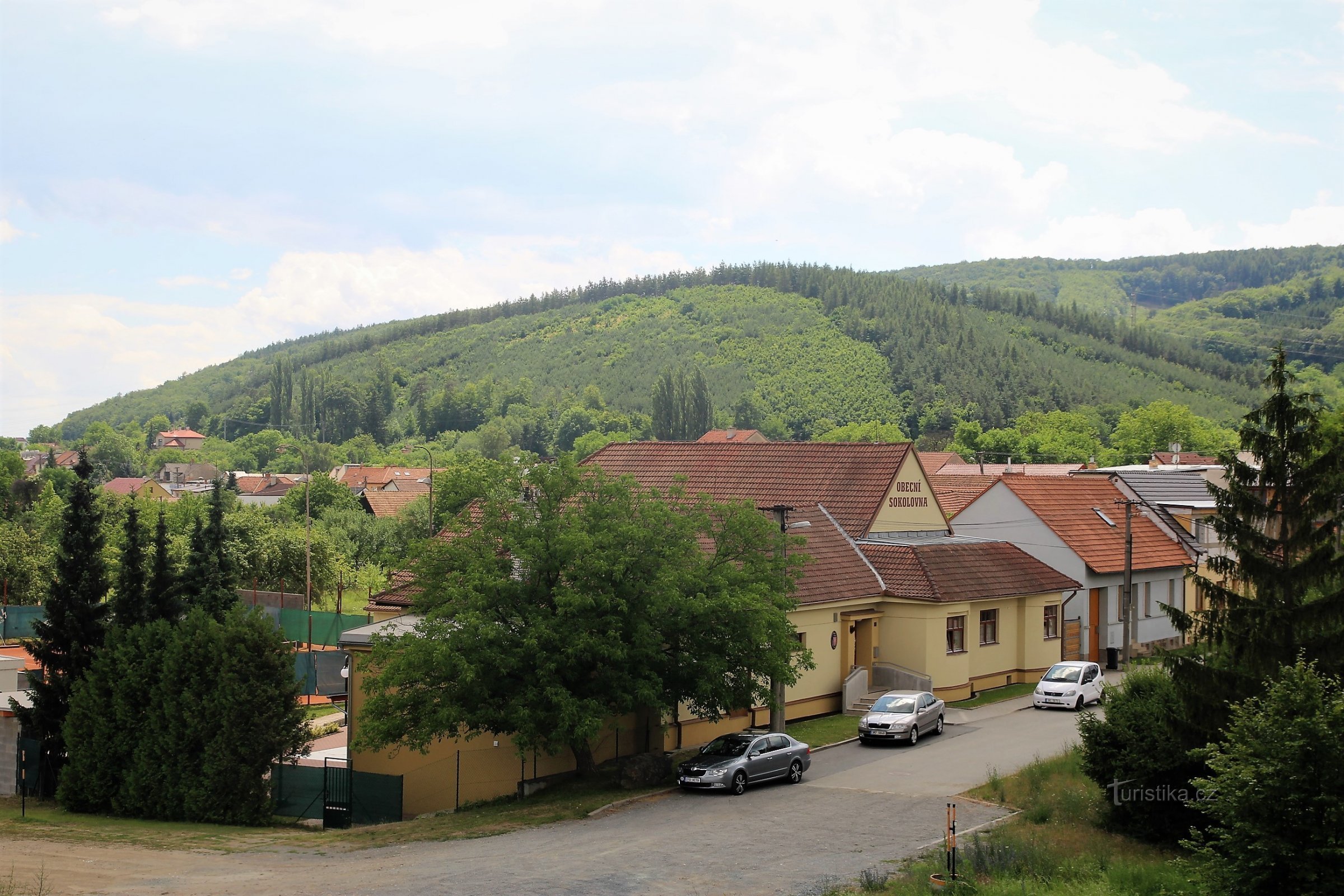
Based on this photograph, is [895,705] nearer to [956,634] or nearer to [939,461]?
[956,634]

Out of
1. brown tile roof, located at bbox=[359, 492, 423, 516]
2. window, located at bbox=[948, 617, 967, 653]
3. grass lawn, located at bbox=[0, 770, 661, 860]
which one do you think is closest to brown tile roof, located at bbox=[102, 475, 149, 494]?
brown tile roof, located at bbox=[359, 492, 423, 516]

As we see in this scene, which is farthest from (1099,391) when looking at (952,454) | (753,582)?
(753,582)

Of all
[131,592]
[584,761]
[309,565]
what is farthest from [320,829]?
[309,565]

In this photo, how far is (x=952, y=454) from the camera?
128 m

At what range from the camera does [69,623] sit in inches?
1235

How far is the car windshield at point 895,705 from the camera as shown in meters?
32.7

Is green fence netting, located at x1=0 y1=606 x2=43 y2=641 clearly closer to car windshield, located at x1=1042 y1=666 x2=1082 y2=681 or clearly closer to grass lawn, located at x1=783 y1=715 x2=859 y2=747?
grass lawn, located at x1=783 y1=715 x2=859 y2=747

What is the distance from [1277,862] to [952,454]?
378 feet

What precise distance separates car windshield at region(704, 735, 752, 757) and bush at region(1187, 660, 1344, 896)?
42.9ft

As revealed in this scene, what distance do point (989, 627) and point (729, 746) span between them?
17.0m

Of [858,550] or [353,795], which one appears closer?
[353,795]

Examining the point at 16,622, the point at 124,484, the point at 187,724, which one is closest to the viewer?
the point at 187,724

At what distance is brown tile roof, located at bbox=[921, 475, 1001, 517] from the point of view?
169 feet

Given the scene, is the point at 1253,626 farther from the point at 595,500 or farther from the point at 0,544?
the point at 0,544
